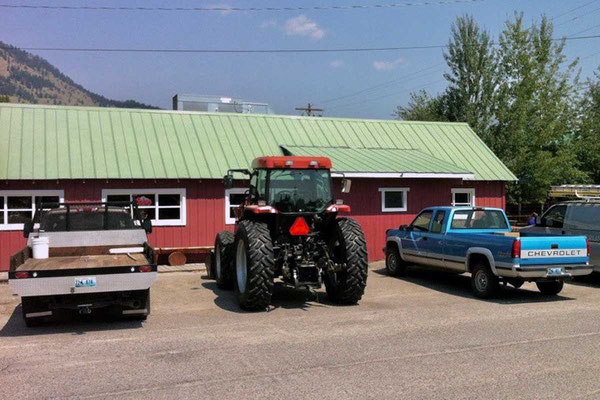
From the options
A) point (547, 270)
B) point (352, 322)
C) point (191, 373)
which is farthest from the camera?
point (547, 270)

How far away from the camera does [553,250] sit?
35.7 ft

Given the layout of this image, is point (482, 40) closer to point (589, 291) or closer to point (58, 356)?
point (589, 291)

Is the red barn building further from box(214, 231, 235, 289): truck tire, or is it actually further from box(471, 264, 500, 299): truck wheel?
box(471, 264, 500, 299): truck wheel

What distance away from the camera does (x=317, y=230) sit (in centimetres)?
1109

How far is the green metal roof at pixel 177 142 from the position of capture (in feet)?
52.1

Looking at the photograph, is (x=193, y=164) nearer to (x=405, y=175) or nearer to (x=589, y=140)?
(x=405, y=175)

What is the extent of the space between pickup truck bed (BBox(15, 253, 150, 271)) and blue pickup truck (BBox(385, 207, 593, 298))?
6.40m

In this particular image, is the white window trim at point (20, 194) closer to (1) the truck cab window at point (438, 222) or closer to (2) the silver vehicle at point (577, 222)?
(1) the truck cab window at point (438, 222)

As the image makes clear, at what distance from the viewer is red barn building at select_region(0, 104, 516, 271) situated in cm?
1555

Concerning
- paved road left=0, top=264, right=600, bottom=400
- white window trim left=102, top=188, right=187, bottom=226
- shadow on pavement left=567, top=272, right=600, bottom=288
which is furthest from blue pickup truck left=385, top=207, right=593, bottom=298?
white window trim left=102, top=188, right=187, bottom=226

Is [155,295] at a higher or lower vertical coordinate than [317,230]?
lower

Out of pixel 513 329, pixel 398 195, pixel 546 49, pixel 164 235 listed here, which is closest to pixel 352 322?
pixel 513 329

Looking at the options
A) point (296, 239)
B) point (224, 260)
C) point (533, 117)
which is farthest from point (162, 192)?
point (533, 117)

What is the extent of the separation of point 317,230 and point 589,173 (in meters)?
31.3
